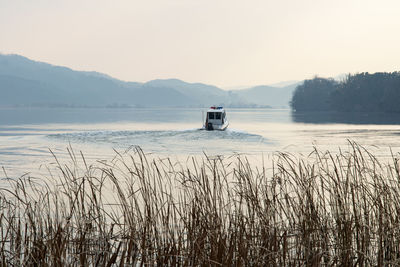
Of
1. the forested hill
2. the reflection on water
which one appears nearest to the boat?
the reflection on water

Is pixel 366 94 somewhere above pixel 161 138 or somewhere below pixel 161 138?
above

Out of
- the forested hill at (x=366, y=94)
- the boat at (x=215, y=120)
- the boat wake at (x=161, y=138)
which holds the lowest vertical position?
the boat wake at (x=161, y=138)

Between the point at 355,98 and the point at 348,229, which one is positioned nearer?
the point at 348,229

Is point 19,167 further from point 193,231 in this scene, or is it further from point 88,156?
point 193,231

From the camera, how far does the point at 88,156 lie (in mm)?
23984

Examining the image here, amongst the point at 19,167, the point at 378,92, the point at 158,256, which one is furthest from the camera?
the point at 378,92

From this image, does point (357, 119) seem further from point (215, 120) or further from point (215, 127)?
point (215, 127)

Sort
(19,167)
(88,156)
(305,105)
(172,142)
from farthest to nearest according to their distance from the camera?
(305,105), (172,142), (88,156), (19,167)

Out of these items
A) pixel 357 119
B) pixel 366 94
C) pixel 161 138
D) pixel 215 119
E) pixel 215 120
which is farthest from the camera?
pixel 366 94

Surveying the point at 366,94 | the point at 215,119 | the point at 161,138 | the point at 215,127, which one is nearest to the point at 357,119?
the point at 215,119

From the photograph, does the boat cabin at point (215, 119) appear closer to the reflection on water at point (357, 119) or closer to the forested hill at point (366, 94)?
the reflection on water at point (357, 119)

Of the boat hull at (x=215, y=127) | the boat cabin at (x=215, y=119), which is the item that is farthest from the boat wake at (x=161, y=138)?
the boat cabin at (x=215, y=119)

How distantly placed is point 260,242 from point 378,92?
11635 cm

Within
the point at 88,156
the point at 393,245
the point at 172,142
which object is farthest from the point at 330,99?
the point at 393,245
